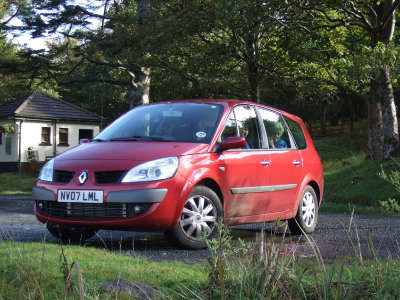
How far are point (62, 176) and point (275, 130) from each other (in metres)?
3.06

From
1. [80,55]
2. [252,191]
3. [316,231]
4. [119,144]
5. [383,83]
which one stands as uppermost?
[80,55]

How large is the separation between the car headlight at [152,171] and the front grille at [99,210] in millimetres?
271

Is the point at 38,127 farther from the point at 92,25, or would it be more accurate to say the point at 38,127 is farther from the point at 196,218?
the point at 196,218

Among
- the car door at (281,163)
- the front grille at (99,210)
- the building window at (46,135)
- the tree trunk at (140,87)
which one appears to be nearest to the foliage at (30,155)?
the building window at (46,135)

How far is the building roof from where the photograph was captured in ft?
138

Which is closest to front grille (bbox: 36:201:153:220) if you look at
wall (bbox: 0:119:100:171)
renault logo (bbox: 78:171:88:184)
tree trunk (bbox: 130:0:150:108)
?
renault logo (bbox: 78:171:88:184)

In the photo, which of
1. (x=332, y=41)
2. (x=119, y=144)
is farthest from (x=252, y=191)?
(x=332, y=41)

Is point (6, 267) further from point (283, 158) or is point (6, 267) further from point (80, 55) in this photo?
point (80, 55)

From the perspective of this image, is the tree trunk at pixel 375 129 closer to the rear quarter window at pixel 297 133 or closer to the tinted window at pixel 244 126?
the rear quarter window at pixel 297 133

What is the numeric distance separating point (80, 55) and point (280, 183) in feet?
65.5

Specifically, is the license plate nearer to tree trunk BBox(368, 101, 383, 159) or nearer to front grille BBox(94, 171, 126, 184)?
front grille BBox(94, 171, 126, 184)

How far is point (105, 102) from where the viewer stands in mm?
61312

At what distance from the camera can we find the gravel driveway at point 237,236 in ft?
20.4

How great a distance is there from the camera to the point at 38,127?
4291 centimetres
